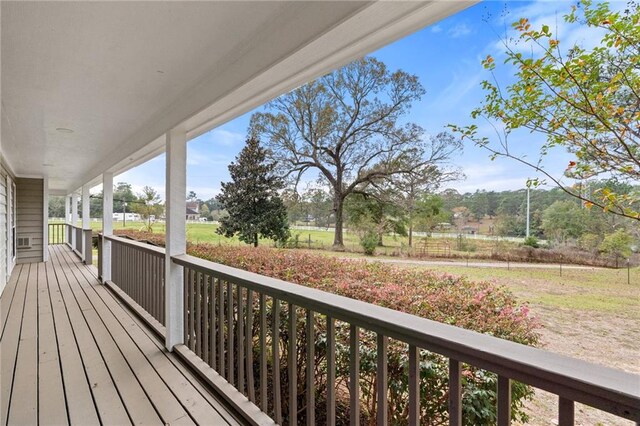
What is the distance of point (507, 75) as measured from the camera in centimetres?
170

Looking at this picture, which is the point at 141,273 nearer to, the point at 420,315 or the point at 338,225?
the point at 338,225

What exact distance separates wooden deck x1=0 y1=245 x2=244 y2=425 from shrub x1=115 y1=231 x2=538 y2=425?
676mm

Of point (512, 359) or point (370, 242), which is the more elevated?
point (370, 242)

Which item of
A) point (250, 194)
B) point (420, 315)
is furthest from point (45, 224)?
point (420, 315)

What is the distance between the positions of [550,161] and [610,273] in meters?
0.49

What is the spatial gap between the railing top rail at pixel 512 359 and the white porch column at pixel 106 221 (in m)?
5.68

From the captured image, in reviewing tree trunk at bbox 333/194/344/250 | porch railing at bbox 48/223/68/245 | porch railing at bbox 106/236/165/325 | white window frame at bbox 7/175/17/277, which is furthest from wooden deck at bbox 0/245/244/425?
porch railing at bbox 48/223/68/245

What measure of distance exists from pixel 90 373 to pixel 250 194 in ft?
25.8

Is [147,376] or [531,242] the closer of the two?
[531,242]

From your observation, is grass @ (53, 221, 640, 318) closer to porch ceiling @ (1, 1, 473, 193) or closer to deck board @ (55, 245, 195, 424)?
porch ceiling @ (1, 1, 473, 193)

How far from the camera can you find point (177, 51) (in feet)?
6.63

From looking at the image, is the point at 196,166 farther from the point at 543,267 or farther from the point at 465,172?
the point at 543,267

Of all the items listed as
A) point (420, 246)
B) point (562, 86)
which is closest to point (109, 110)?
point (420, 246)

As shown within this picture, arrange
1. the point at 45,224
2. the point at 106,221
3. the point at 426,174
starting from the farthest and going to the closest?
the point at 45,224 → the point at 106,221 → the point at 426,174
